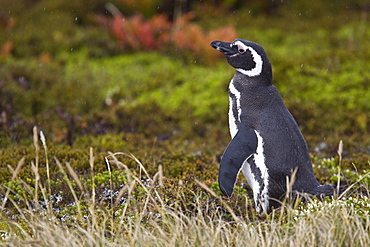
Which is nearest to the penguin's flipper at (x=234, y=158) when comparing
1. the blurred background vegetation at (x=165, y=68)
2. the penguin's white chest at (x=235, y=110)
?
the penguin's white chest at (x=235, y=110)

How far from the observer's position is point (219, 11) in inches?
455

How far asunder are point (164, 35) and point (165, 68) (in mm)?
1138

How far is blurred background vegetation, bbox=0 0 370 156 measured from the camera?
681 cm

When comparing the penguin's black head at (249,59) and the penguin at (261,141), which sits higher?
the penguin's black head at (249,59)

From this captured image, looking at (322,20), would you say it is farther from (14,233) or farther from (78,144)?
(14,233)

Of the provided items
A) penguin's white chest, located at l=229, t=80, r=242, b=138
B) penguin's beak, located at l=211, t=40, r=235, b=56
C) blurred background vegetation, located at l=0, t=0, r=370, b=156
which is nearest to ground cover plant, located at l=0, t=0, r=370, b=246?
blurred background vegetation, located at l=0, t=0, r=370, b=156

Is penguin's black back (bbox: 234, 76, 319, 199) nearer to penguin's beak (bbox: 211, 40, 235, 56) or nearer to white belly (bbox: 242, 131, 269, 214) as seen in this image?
white belly (bbox: 242, 131, 269, 214)

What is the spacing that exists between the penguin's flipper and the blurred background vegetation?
2.34 m

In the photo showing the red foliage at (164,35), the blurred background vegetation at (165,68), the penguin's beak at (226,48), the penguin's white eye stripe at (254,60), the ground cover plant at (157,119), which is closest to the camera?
the ground cover plant at (157,119)

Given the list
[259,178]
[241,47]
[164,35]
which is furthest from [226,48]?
[164,35]

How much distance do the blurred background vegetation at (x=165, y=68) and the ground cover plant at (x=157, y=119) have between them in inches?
1.0

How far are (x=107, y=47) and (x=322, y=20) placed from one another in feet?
16.3

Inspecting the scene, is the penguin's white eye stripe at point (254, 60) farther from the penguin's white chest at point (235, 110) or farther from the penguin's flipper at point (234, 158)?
the penguin's flipper at point (234, 158)

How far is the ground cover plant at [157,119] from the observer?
10.7 ft
